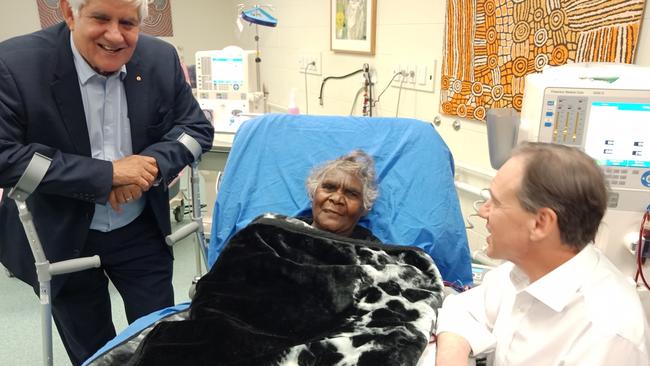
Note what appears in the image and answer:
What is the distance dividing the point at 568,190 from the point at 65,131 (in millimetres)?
1317

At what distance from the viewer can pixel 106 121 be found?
1453 millimetres

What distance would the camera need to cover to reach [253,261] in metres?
1.33

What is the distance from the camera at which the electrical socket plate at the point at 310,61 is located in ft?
11.6

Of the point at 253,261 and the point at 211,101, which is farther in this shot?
the point at 211,101

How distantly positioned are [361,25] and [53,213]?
218 centimetres

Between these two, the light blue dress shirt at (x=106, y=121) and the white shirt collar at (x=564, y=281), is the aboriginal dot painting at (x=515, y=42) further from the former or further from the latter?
the light blue dress shirt at (x=106, y=121)

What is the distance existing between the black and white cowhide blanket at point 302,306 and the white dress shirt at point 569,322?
0.58ft

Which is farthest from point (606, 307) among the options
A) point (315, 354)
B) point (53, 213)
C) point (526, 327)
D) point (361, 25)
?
point (361, 25)

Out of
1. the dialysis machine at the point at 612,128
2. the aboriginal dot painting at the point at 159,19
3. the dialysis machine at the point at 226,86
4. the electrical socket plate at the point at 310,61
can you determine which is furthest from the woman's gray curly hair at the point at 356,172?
the aboriginal dot painting at the point at 159,19

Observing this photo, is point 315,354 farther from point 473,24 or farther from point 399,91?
point 399,91

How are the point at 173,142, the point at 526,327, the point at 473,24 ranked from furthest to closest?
the point at 473,24 < the point at 173,142 < the point at 526,327

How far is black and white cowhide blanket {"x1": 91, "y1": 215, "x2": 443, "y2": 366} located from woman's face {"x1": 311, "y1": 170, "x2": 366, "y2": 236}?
0.70ft

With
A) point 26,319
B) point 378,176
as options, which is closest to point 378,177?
point 378,176

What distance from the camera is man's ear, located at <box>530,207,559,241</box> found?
2.97ft
